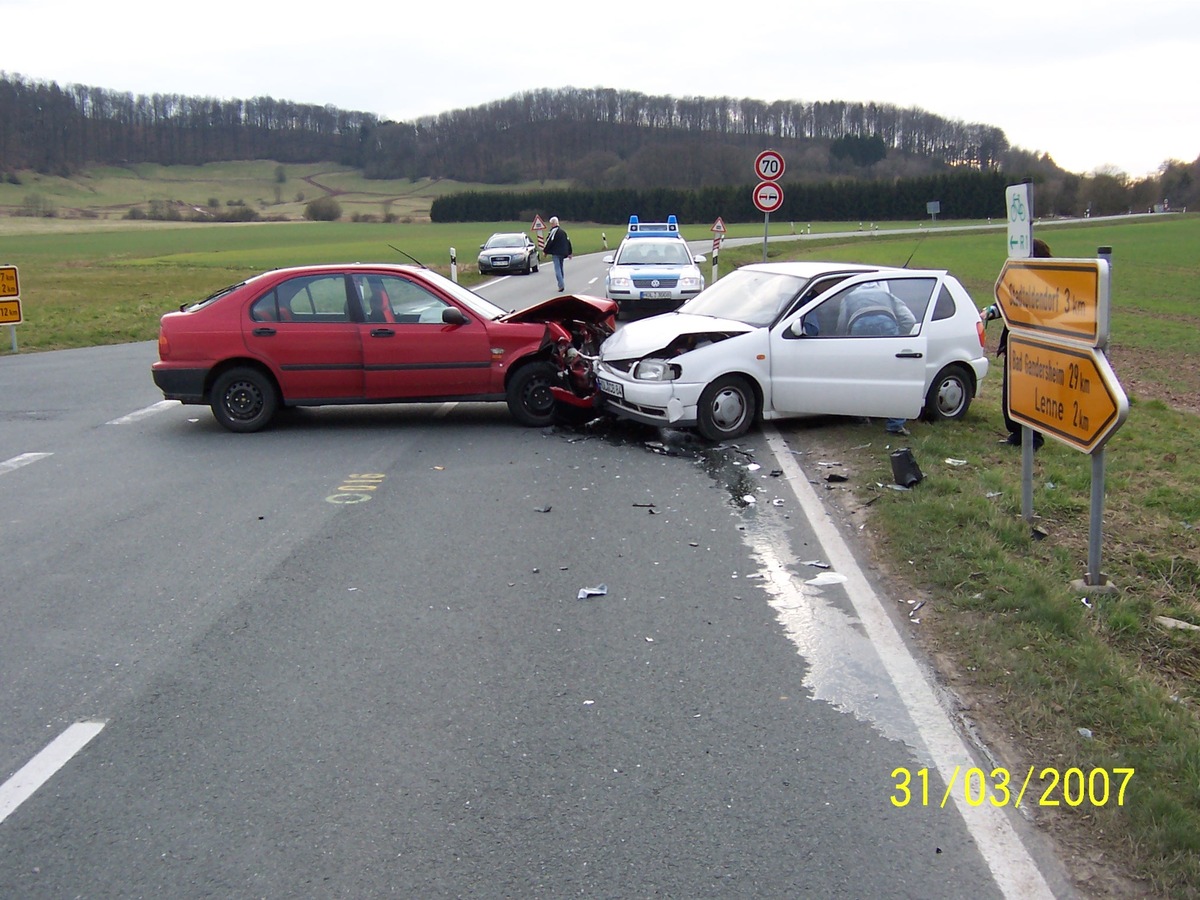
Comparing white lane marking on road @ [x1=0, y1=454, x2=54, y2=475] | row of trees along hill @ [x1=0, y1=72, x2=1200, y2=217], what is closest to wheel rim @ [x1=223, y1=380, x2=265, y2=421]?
white lane marking on road @ [x1=0, y1=454, x2=54, y2=475]

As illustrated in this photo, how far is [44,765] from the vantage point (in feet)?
13.2

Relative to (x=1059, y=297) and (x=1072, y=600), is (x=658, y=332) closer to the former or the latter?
(x=1059, y=297)

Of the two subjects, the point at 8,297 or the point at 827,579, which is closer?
the point at 827,579

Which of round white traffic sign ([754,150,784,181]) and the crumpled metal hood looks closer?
the crumpled metal hood

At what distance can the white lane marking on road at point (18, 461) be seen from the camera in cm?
924

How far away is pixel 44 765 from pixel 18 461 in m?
6.36

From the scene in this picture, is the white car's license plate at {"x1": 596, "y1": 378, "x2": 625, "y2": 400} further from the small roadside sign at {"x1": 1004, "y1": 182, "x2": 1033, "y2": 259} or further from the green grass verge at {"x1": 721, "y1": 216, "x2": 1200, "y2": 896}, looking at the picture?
the small roadside sign at {"x1": 1004, "y1": 182, "x2": 1033, "y2": 259}

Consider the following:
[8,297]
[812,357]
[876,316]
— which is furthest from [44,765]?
[8,297]

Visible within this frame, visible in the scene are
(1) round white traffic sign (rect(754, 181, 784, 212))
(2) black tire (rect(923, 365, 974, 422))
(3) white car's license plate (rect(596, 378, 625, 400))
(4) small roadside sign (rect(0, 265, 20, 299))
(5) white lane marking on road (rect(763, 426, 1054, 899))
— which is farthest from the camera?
(1) round white traffic sign (rect(754, 181, 784, 212))

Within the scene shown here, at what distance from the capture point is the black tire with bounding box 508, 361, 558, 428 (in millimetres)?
10820

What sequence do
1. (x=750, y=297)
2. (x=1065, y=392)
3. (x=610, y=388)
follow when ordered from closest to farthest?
(x=1065, y=392) → (x=610, y=388) → (x=750, y=297)

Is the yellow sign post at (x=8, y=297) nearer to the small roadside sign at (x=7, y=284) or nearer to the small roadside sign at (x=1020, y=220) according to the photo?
the small roadside sign at (x=7, y=284)
